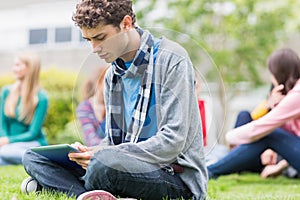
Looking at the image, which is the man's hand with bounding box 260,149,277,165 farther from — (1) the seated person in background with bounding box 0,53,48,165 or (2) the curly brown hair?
(2) the curly brown hair


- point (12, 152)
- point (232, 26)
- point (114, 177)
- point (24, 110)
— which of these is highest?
point (232, 26)

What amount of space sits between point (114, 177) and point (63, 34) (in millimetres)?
14012

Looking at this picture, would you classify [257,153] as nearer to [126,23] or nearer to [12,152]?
[12,152]

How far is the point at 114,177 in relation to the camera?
9.20 ft

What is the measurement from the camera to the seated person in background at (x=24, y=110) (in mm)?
6608

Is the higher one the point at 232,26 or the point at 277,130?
the point at 232,26

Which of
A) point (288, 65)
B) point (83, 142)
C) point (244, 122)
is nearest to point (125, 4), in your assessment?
point (83, 142)

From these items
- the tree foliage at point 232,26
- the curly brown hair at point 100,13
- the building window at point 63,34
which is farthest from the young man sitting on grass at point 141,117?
the building window at point 63,34

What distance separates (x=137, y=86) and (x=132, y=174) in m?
0.39

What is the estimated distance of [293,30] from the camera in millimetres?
13359

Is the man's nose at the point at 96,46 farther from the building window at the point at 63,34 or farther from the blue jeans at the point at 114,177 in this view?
the building window at the point at 63,34

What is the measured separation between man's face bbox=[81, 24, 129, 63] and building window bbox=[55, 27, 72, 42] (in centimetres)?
1357

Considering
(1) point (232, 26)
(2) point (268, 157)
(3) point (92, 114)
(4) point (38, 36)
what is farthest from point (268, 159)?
(4) point (38, 36)

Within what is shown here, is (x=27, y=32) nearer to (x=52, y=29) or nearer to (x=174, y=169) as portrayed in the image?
(x=52, y=29)
